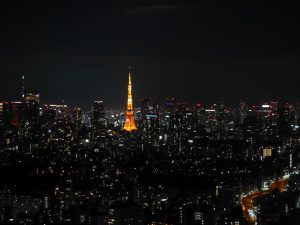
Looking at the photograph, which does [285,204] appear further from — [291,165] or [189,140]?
[189,140]

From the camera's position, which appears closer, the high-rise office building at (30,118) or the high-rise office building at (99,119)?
the high-rise office building at (30,118)

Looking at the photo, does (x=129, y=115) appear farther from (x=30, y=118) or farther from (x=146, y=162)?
(x=146, y=162)

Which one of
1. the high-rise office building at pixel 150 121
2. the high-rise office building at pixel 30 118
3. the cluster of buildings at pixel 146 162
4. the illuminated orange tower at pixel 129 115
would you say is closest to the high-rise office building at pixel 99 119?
the cluster of buildings at pixel 146 162

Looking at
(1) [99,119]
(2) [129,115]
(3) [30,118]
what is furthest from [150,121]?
(3) [30,118]

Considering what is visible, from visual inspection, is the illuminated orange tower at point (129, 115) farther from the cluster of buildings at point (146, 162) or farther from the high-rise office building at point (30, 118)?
the high-rise office building at point (30, 118)

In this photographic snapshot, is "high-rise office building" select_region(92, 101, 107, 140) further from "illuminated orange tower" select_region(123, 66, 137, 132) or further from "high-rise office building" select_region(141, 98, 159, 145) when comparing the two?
"high-rise office building" select_region(141, 98, 159, 145)

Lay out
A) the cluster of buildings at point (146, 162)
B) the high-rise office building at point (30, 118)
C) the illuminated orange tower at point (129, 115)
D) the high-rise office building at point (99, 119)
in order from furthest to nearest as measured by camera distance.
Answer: the high-rise office building at point (99, 119), the illuminated orange tower at point (129, 115), the high-rise office building at point (30, 118), the cluster of buildings at point (146, 162)

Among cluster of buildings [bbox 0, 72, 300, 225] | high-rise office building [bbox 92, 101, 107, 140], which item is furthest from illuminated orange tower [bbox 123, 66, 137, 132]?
high-rise office building [bbox 92, 101, 107, 140]

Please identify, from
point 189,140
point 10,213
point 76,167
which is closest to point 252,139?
point 189,140
